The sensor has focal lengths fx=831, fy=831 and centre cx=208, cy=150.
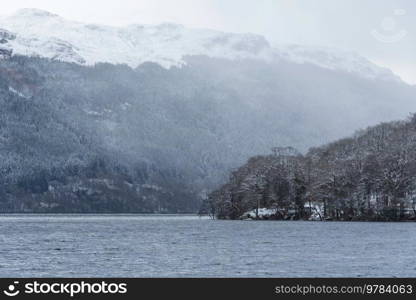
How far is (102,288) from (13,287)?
7.24 m

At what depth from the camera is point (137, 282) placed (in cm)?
7825

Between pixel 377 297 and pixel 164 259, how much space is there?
4187 centimetres

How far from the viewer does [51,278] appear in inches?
3199

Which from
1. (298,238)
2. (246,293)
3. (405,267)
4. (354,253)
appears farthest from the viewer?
(298,238)

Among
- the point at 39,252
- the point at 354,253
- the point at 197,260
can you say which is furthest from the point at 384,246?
the point at 39,252

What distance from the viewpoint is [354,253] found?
11319cm

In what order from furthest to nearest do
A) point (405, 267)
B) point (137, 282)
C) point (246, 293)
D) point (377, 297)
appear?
1. point (405, 267)
2. point (137, 282)
3. point (246, 293)
4. point (377, 297)

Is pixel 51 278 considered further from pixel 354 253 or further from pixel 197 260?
pixel 354 253

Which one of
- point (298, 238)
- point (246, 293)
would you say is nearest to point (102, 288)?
point (246, 293)

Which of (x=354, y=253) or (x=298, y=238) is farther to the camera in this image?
(x=298, y=238)

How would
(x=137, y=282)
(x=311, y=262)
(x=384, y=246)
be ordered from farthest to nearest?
1. (x=384, y=246)
2. (x=311, y=262)
3. (x=137, y=282)

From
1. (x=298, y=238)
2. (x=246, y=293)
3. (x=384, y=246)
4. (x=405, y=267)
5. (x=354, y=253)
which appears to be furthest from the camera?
(x=298, y=238)

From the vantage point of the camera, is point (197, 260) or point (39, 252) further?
point (39, 252)

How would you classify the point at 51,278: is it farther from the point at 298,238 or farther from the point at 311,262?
the point at 298,238
